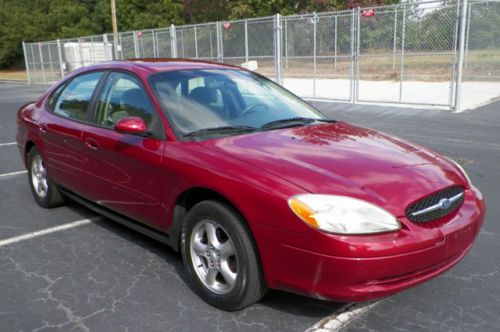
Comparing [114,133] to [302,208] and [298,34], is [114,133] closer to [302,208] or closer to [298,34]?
[302,208]

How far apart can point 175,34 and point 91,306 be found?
18062 millimetres

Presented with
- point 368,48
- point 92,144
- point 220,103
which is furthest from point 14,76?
point 220,103

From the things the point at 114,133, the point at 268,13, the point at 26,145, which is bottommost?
the point at 26,145

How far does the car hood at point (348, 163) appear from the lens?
2703 mm

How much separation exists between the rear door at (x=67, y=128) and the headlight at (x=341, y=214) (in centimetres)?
242

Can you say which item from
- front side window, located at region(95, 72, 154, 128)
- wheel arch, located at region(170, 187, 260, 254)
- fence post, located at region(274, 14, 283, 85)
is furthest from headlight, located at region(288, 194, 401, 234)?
fence post, located at region(274, 14, 283, 85)

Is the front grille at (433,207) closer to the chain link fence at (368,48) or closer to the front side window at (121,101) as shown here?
the front side window at (121,101)

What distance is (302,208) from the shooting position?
2584 millimetres

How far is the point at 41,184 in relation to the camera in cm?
525

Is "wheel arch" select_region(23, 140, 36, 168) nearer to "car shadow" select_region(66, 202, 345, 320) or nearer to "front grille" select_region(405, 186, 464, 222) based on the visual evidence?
"car shadow" select_region(66, 202, 345, 320)

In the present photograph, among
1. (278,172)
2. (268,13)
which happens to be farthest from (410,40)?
(268,13)

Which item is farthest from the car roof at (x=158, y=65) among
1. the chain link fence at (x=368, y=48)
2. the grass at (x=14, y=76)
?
the grass at (x=14, y=76)

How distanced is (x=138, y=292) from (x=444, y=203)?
2.06 m

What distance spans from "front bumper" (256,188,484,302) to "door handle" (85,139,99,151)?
1.90 meters
